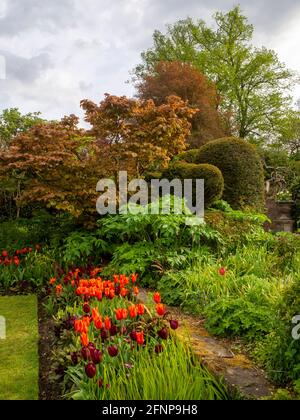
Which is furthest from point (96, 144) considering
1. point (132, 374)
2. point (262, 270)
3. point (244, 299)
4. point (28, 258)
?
point (132, 374)

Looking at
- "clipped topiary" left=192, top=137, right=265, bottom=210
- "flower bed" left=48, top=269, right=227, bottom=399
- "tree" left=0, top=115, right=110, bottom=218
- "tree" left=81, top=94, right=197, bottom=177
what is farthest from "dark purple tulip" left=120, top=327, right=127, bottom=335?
"clipped topiary" left=192, top=137, right=265, bottom=210

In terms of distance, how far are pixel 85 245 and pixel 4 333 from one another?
6.81 feet

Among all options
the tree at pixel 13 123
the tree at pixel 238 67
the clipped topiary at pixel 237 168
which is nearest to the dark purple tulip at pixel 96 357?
the clipped topiary at pixel 237 168

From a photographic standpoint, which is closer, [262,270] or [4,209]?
[262,270]

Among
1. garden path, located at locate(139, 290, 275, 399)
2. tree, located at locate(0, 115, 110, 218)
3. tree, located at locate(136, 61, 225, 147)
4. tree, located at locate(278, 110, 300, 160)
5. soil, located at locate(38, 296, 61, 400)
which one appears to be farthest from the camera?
tree, located at locate(278, 110, 300, 160)

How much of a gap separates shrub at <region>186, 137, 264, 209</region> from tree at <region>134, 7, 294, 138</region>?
567 inches

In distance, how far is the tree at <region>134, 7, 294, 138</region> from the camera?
25.4 meters

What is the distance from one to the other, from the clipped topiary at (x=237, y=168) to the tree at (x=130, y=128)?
2683mm

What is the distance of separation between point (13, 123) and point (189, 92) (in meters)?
6.49

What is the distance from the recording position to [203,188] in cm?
873

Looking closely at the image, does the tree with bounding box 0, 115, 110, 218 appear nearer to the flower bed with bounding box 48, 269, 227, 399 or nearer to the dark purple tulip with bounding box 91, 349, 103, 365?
the flower bed with bounding box 48, 269, 227, 399

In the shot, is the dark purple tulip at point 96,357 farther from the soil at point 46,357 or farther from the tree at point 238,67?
the tree at point 238,67

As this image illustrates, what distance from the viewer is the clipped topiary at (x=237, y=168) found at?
10.3m
